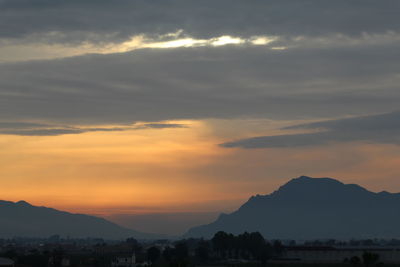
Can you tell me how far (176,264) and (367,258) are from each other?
50.7 metres

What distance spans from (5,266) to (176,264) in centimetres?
5569

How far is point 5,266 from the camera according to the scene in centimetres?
19300

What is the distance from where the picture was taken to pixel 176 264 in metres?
156

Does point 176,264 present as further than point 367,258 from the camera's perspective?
No

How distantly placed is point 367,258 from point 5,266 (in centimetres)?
8404

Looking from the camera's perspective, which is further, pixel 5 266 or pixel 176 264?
pixel 5 266

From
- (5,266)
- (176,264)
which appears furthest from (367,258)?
(5,266)

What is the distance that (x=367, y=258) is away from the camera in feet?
604

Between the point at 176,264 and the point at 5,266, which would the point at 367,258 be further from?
the point at 5,266
